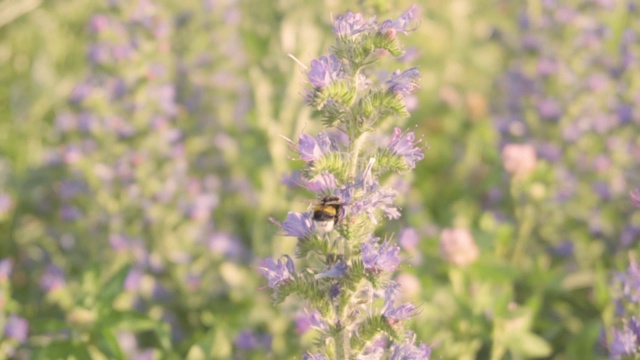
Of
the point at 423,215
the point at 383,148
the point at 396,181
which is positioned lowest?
the point at 383,148

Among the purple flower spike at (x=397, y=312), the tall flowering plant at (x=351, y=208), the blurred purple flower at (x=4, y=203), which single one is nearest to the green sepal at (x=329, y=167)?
the tall flowering plant at (x=351, y=208)

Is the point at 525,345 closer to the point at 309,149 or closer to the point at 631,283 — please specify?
the point at 631,283

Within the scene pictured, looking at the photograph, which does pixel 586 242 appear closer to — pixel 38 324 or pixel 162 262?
pixel 162 262

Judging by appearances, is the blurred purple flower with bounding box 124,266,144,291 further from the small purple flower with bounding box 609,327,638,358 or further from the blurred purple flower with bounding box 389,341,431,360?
the small purple flower with bounding box 609,327,638,358

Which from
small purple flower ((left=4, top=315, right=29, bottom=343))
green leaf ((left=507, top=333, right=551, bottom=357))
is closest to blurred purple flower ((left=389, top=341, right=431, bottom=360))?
green leaf ((left=507, top=333, right=551, bottom=357))

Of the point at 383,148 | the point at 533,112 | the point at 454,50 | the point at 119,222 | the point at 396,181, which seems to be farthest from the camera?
the point at 454,50

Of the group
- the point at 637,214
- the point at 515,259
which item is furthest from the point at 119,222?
the point at 637,214

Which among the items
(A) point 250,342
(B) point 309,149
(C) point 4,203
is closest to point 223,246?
(A) point 250,342
